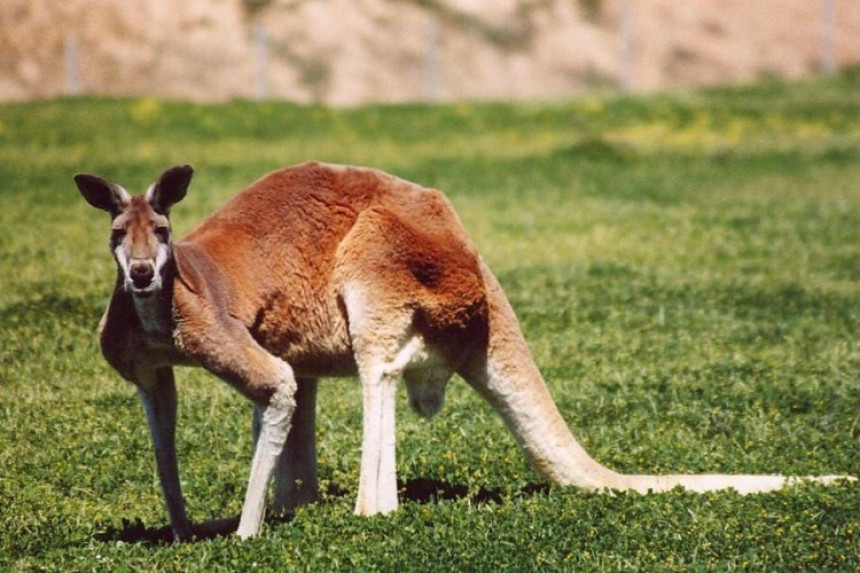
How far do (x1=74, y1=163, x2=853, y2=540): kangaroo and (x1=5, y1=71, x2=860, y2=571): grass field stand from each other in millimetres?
253

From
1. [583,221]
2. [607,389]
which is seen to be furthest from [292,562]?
[583,221]

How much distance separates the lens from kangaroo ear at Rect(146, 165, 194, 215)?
5820 mm

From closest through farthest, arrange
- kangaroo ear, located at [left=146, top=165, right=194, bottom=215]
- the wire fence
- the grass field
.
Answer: kangaroo ear, located at [left=146, top=165, right=194, bottom=215]
the grass field
the wire fence

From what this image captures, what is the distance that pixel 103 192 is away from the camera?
5.86 meters

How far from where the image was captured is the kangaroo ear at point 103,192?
5.81 meters

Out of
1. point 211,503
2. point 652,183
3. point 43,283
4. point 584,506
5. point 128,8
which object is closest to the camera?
point 584,506

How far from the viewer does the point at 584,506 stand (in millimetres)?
6688

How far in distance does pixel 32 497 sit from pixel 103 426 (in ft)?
3.46

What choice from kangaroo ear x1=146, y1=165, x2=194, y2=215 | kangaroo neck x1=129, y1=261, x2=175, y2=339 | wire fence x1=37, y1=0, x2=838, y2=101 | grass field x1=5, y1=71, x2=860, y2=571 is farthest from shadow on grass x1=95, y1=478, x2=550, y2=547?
wire fence x1=37, y1=0, x2=838, y2=101

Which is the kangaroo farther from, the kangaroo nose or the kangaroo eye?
the kangaroo nose

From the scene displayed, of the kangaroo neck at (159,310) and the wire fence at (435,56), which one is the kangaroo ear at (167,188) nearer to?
the kangaroo neck at (159,310)

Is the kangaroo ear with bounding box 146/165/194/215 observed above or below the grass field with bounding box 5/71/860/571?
above

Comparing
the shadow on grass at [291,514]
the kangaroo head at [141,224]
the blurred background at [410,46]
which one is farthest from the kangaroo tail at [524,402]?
the blurred background at [410,46]

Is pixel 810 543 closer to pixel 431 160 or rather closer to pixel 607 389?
pixel 607 389
